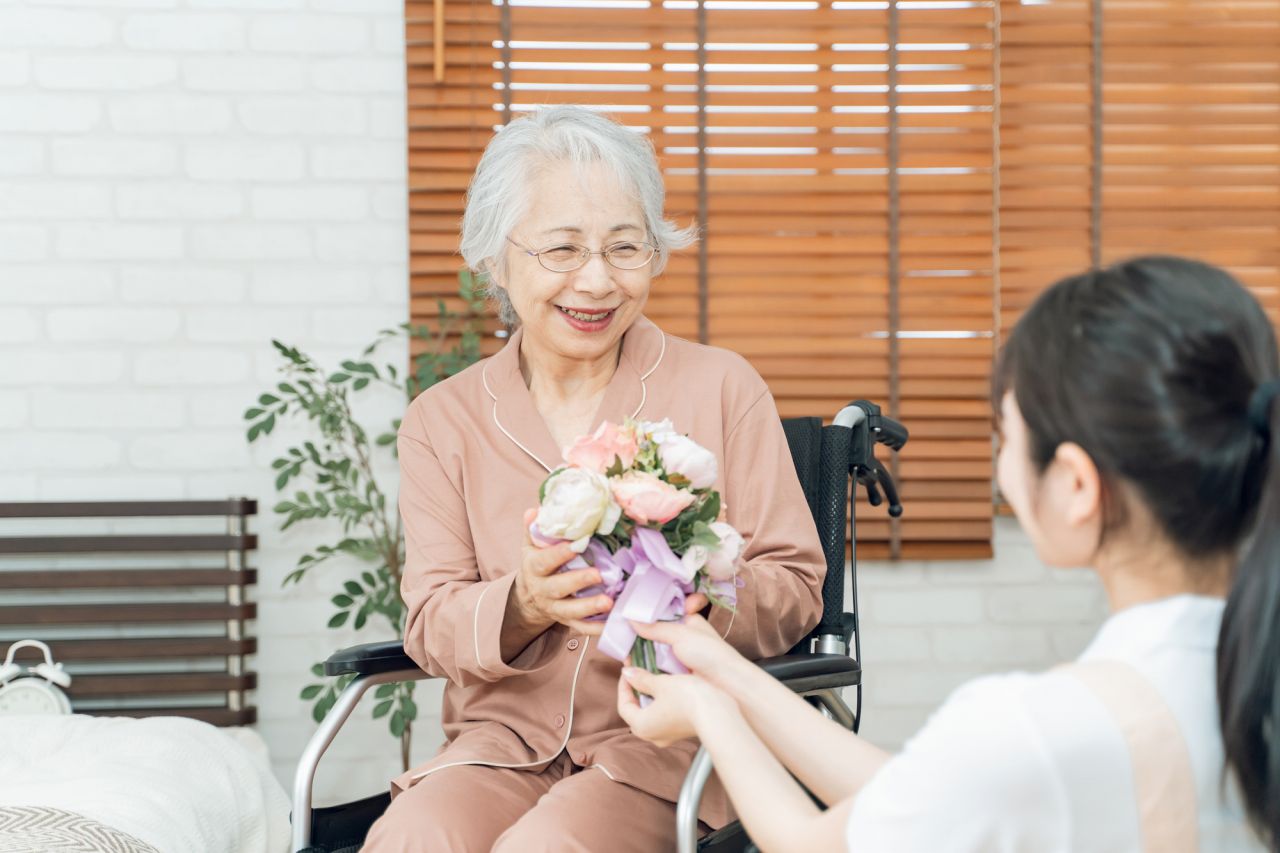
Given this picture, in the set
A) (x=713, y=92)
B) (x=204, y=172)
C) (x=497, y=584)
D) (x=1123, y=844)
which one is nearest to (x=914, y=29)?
(x=713, y=92)

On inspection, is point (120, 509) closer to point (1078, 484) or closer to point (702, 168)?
point (702, 168)

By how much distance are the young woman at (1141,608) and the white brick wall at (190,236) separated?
2.25m

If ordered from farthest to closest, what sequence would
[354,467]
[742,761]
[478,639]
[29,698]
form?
[354,467], [29,698], [478,639], [742,761]

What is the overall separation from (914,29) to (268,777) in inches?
88.5

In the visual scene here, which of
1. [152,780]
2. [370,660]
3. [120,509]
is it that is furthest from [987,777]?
[120,509]

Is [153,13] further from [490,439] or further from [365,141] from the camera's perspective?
[490,439]

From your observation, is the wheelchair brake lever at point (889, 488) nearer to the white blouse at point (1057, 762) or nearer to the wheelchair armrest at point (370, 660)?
the wheelchair armrest at point (370, 660)

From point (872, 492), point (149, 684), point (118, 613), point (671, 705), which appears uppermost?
point (872, 492)

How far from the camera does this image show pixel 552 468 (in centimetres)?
181

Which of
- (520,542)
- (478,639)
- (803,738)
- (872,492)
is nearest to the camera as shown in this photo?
(803,738)

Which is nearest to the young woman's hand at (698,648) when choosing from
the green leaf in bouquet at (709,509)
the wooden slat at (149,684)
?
the green leaf in bouquet at (709,509)

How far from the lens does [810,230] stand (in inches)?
118

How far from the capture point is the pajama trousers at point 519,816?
1.43m

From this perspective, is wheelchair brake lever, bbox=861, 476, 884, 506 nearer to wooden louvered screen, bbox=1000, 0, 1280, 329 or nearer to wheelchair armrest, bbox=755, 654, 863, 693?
wheelchair armrest, bbox=755, 654, 863, 693
